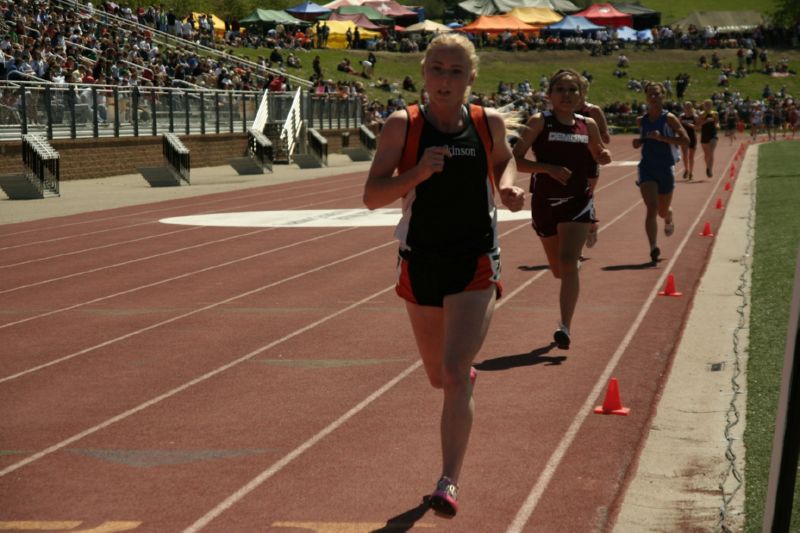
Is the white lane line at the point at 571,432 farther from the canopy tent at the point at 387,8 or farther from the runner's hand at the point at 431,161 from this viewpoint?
the canopy tent at the point at 387,8

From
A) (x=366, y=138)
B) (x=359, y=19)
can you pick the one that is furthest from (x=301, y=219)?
(x=359, y=19)

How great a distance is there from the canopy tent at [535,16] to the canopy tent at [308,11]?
11.2 meters

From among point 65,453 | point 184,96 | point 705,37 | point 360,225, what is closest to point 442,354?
point 65,453

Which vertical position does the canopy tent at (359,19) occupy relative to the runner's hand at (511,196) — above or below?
above

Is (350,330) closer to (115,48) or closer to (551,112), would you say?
(551,112)

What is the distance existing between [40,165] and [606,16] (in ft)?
200

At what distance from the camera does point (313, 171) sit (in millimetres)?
39375

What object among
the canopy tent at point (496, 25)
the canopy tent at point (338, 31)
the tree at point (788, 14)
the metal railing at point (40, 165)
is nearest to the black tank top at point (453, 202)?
the metal railing at point (40, 165)

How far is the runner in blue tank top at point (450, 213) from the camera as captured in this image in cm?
549

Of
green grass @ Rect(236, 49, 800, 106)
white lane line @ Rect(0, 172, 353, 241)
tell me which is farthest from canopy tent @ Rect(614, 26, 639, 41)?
white lane line @ Rect(0, 172, 353, 241)

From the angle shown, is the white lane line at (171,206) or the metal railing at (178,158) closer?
the white lane line at (171,206)

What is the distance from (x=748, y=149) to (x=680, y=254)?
38.2 meters

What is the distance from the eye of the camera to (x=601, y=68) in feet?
287

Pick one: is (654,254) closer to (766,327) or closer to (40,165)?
(766,327)
